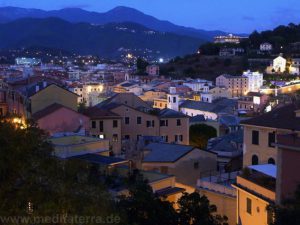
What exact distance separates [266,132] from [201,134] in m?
17.0

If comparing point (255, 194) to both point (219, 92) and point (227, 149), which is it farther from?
point (219, 92)

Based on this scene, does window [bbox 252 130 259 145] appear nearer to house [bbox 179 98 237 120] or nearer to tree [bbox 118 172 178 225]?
tree [bbox 118 172 178 225]

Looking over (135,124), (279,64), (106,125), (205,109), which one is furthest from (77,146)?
(279,64)

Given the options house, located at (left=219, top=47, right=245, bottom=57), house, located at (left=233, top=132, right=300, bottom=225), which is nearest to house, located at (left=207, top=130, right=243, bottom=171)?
house, located at (left=233, top=132, right=300, bottom=225)

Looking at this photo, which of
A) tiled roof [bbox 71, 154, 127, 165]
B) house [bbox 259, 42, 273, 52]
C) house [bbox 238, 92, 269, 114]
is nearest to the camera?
tiled roof [bbox 71, 154, 127, 165]

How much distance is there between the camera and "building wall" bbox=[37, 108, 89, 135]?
2936 centimetres

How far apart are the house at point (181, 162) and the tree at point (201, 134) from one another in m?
14.2

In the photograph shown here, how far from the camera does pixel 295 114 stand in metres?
21.5

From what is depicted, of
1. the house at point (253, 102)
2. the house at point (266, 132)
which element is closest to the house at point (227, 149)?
the house at point (266, 132)

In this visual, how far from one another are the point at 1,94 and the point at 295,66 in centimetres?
8018

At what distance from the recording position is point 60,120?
29.7 metres

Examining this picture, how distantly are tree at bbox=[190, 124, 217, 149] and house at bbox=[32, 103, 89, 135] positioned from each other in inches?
422

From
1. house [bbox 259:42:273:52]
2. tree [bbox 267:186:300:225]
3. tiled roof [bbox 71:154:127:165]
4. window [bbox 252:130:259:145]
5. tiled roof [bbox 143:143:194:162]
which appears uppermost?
house [bbox 259:42:273:52]

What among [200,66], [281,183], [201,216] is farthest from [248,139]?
[200,66]
